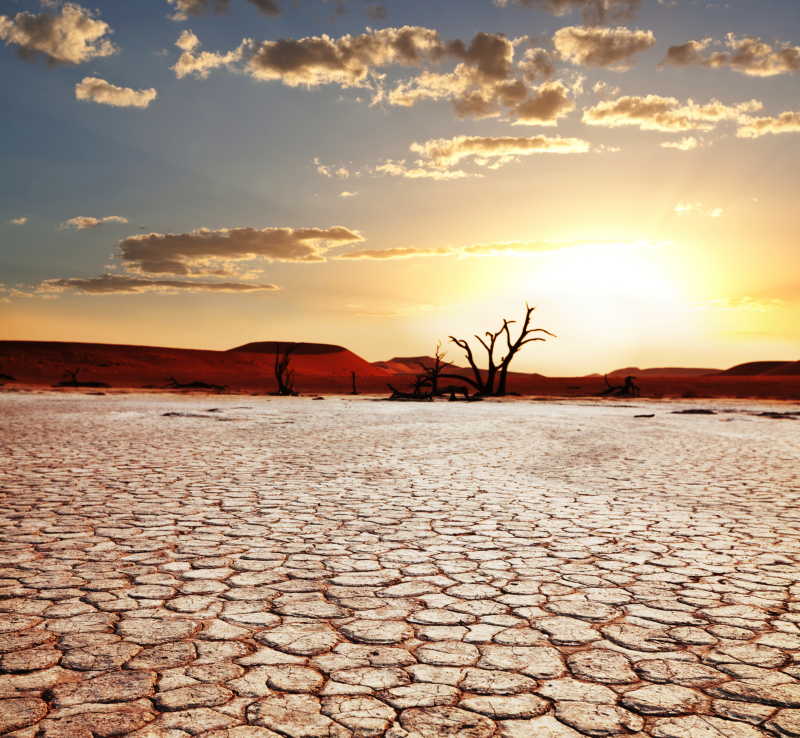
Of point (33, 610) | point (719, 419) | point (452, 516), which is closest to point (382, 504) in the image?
point (452, 516)

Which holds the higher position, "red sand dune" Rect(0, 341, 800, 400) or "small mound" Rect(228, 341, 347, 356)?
"small mound" Rect(228, 341, 347, 356)

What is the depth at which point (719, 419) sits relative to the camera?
20.8 meters

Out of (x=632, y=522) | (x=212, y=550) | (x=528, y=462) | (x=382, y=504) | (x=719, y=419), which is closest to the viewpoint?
(x=212, y=550)

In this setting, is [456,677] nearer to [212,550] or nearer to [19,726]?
[19,726]

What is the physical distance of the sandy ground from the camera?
2.55 meters

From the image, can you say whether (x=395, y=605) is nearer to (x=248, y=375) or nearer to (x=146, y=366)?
(x=248, y=375)

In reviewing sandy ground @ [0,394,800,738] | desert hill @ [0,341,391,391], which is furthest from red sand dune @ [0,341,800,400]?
sandy ground @ [0,394,800,738]

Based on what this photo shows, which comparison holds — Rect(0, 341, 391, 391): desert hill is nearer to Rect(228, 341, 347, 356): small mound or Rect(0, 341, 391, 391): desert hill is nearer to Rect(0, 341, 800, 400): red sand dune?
Rect(0, 341, 800, 400): red sand dune

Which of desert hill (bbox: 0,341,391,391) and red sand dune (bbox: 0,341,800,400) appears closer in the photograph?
red sand dune (bbox: 0,341,800,400)

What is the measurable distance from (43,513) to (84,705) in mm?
3901

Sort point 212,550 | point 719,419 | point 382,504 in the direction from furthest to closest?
point 719,419
point 382,504
point 212,550

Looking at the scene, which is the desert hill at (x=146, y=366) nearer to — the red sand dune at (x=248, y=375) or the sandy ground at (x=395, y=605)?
the red sand dune at (x=248, y=375)

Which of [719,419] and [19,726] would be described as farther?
[719,419]

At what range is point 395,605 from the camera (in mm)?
3695
